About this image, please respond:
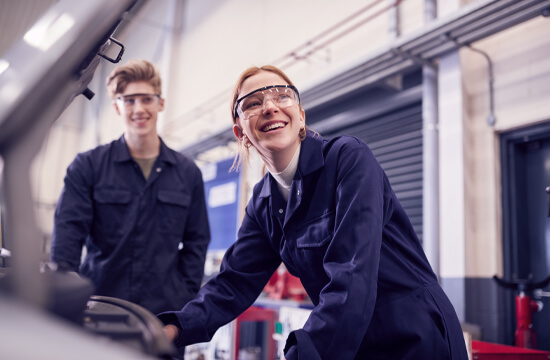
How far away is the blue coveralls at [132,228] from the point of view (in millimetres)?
1820

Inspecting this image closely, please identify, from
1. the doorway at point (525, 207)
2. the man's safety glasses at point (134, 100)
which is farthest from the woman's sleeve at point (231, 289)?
the doorway at point (525, 207)

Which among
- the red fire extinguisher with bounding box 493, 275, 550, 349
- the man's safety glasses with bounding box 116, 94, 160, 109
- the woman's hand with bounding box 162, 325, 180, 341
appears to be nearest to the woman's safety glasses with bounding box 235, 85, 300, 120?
the woman's hand with bounding box 162, 325, 180, 341

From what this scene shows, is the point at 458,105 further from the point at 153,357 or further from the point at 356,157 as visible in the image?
the point at 153,357

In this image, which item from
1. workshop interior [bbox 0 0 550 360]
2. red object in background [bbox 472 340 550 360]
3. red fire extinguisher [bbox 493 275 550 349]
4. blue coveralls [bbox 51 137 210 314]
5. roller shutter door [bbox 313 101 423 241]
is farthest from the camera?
roller shutter door [bbox 313 101 423 241]

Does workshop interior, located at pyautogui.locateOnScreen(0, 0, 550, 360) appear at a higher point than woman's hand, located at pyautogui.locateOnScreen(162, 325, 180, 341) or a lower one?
higher

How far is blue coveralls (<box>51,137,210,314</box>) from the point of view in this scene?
1820 millimetres

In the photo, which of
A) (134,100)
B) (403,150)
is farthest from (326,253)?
(403,150)

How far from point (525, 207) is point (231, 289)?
109 inches

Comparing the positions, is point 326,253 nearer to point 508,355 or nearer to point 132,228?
point 132,228

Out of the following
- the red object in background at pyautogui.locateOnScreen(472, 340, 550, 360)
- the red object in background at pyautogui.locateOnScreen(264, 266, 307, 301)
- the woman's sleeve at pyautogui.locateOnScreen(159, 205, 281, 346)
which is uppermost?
the woman's sleeve at pyautogui.locateOnScreen(159, 205, 281, 346)

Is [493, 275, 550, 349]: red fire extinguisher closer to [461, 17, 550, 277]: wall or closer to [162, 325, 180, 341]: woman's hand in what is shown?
[461, 17, 550, 277]: wall

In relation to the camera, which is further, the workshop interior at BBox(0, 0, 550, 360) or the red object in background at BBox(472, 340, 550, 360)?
the red object in background at BBox(472, 340, 550, 360)

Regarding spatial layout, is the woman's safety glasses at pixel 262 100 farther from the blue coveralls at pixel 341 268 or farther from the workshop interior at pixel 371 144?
the workshop interior at pixel 371 144

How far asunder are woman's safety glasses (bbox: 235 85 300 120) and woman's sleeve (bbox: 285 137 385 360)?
304 millimetres
